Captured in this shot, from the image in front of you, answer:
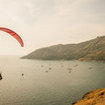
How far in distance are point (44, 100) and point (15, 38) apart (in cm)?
3224

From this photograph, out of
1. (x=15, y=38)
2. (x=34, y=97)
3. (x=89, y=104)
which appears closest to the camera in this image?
(x=15, y=38)

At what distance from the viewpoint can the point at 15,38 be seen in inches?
703

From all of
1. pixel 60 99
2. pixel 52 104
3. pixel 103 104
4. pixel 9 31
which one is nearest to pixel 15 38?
pixel 9 31

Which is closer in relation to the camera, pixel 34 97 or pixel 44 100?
pixel 44 100

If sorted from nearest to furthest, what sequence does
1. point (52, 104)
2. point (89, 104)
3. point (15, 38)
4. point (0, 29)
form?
point (0, 29) → point (15, 38) → point (89, 104) → point (52, 104)

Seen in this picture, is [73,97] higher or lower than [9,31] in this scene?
lower

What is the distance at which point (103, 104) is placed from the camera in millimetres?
24875

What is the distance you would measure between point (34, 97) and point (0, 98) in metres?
12.4

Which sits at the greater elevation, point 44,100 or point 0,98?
point 0,98

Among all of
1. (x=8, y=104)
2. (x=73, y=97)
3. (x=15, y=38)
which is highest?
(x=15, y=38)

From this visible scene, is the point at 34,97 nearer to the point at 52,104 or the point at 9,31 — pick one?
the point at 52,104

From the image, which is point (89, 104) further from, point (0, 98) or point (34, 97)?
point (0, 98)

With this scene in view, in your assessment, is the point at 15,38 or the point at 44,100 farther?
the point at 44,100

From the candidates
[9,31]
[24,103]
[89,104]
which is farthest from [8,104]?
[9,31]
